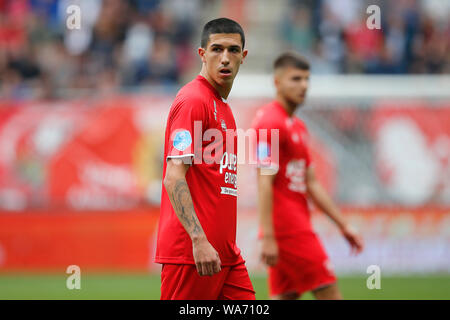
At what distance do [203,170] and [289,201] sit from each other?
2544 millimetres

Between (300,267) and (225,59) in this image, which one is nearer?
(225,59)

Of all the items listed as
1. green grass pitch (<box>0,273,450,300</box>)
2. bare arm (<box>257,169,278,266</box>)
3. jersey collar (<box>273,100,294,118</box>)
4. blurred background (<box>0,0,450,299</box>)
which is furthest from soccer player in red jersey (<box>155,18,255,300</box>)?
blurred background (<box>0,0,450,299</box>)

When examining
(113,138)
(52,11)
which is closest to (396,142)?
(113,138)

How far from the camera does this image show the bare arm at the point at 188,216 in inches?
181

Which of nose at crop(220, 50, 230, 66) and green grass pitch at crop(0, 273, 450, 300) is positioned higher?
nose at crop(220, 50, 230, 66)

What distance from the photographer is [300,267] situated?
7125 mm

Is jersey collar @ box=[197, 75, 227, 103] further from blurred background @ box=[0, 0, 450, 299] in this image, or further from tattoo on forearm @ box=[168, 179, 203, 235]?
blurred background @ box=[0, 0, 450, 299]

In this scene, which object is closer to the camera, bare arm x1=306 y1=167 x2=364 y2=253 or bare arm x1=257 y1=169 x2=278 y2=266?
bare arm x1=257 y1=169 x2=278 y2=266

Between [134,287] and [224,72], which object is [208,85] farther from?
[134,287]

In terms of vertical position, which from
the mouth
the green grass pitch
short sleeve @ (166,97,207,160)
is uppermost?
the mouth

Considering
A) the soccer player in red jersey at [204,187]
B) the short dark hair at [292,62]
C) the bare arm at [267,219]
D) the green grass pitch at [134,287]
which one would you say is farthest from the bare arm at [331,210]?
the green grass pitch at [134,287]

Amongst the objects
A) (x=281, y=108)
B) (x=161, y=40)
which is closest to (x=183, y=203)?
(x=281, y=108)

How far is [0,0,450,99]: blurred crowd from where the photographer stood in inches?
659

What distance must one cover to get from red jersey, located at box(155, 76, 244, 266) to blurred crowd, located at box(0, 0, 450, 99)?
11.0 meters
